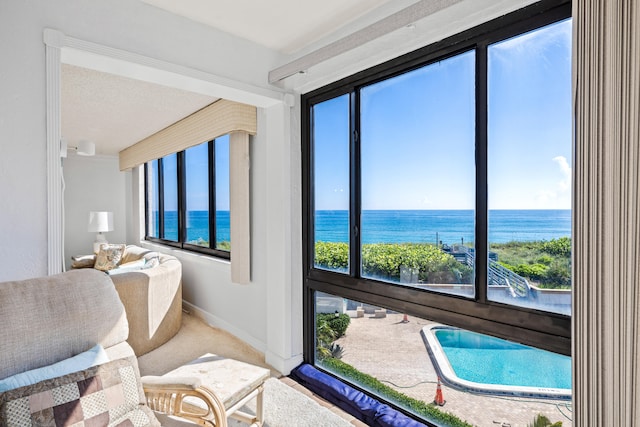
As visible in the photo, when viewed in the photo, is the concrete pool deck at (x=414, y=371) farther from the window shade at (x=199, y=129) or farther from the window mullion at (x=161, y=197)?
the window mullion at (x=161, y=197)

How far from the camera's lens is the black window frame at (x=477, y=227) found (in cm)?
157

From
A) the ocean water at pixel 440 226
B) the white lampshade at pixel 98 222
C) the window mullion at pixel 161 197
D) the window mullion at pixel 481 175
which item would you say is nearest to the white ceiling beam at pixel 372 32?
the window mullion at pixel 481 175

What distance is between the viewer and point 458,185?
192cm

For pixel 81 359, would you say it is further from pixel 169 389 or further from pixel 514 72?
pixel 514 72

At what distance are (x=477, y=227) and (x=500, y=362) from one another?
707 mm

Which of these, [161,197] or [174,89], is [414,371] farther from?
[161,197]

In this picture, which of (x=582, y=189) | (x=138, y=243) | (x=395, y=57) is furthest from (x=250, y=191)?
(x=138, y=243)

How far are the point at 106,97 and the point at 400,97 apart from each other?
2778mm

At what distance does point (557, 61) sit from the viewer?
1.53m

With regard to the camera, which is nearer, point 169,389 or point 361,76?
point 169,389

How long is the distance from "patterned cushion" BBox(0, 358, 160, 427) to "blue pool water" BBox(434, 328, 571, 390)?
154 centimetres

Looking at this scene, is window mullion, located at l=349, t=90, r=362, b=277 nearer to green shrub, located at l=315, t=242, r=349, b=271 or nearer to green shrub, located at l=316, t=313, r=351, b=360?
green shrub, located at l=315, t=242, r=349, b=271

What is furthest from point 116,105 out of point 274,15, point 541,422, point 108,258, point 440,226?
point 541,422

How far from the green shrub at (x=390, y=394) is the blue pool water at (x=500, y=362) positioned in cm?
29
